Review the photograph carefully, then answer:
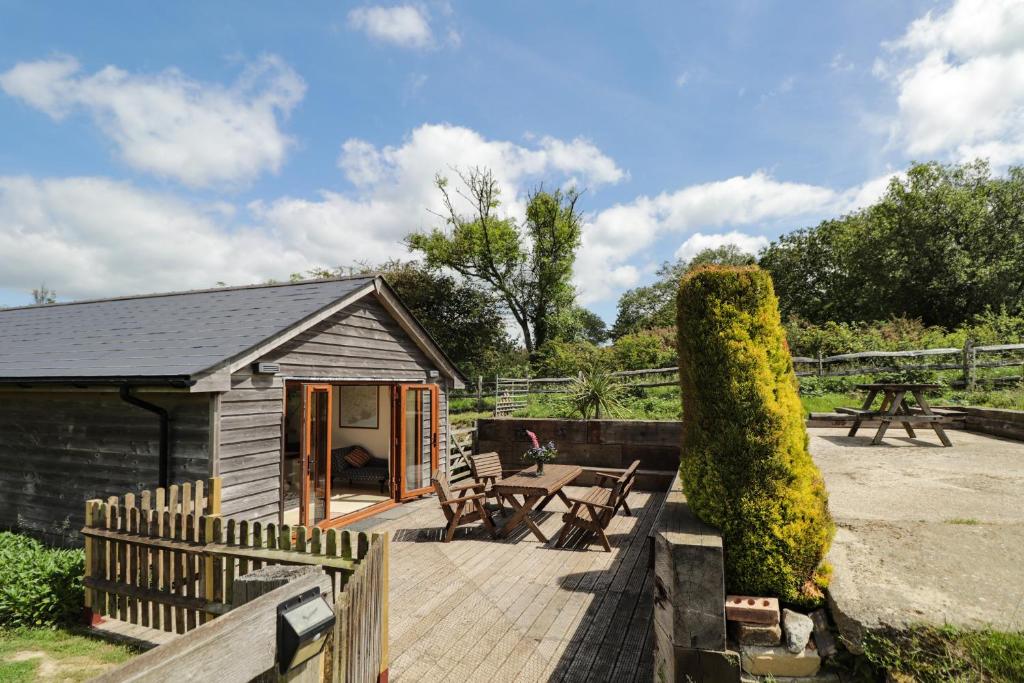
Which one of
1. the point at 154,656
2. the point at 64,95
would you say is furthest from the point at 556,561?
the point at 64,95

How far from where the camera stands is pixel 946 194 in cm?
2306

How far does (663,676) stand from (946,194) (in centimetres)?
2971

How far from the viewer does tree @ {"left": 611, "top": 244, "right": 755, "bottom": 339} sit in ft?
134

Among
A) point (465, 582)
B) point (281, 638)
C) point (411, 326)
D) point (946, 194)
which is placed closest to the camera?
point (281, 638)

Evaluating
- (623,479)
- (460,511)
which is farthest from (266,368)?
(623,479)

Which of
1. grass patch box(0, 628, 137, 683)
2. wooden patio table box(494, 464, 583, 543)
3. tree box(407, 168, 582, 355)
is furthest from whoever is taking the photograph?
tree box(407, 168, 582, 355)

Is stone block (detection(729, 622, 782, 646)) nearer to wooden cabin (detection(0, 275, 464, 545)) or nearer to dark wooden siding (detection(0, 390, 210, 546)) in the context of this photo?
wooden cabin (detection(0, 275, 464, 545))

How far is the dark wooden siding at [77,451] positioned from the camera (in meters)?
5.31

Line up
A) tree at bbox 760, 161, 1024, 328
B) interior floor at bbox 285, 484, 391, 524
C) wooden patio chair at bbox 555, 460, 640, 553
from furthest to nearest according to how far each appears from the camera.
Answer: tree at bbox 760, 161, 1024, 328, interior floor at bbox 285, 484, 391, 524, wooden patio chair at bbox 555, 460, 640, 553

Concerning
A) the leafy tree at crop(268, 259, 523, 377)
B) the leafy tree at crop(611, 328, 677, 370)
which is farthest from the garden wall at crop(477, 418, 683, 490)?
the leafy tree at crop(268, 259, 523, 377)

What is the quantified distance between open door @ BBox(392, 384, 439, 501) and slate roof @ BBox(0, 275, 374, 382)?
7.65 feet

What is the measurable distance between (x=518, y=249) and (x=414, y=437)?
22871 mm

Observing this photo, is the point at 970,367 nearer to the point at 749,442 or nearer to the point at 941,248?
the point at 749,442

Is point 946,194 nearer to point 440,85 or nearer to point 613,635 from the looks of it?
point 440,85
